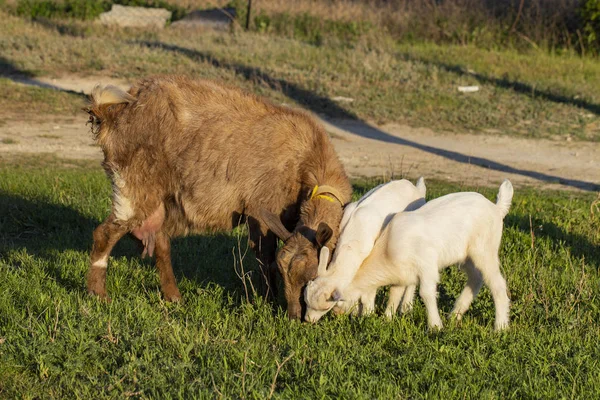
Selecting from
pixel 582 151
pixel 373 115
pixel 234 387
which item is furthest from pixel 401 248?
pixel 373 115

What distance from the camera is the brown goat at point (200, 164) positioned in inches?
238

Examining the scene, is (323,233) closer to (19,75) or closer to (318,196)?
(318,196)

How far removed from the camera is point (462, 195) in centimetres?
573

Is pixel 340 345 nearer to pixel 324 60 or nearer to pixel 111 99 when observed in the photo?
pixel 111 99

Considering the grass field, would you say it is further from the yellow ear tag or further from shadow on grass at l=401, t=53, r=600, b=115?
the yellow ear tag

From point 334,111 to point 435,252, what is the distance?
32.4ft

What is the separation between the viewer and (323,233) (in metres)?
5.31

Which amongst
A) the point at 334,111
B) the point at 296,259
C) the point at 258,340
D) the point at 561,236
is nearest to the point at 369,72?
the point at 334,111

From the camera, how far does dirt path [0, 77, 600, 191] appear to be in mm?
11667

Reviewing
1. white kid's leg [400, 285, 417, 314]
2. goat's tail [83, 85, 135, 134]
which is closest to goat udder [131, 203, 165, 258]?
goat's tail [83, 85, 135, 134]

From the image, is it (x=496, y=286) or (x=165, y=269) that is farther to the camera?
(x=165, y=269)

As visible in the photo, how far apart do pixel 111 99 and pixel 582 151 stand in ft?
29.4

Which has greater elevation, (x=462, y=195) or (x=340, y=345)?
(x=462, y=195)

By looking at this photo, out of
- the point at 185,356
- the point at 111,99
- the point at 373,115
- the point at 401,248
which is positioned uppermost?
the point at 111,99
